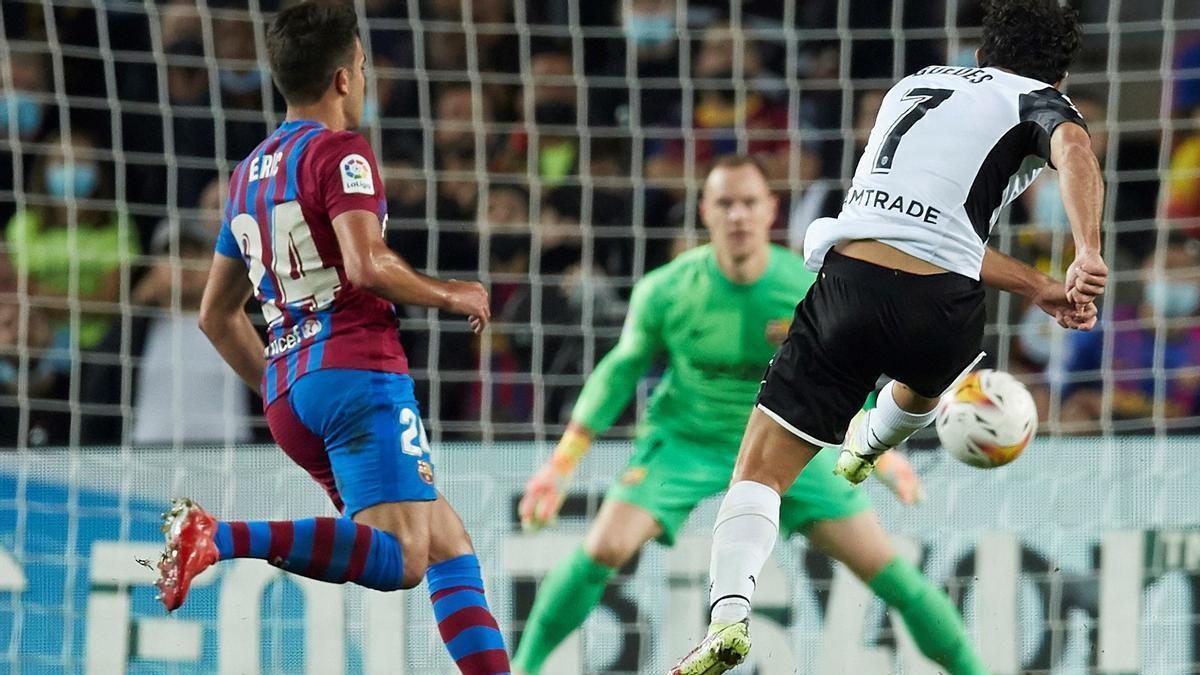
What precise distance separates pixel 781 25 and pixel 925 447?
9.52 feet

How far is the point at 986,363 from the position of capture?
26.9ft

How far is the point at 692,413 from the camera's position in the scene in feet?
22.2

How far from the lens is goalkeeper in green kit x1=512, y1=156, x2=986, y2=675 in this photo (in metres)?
6.54

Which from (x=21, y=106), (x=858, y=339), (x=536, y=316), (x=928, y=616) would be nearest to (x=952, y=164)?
(x=858, y=339)

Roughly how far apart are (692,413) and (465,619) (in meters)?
2.14

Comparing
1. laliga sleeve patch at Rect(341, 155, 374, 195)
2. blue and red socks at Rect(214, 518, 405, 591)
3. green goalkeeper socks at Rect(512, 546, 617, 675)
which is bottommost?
green goalkeeper socks at Rect(512, 546, 617, 675)

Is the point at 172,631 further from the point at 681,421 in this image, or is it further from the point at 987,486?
the point at 987,486

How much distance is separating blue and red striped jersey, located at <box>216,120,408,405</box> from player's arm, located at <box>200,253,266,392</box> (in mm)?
250

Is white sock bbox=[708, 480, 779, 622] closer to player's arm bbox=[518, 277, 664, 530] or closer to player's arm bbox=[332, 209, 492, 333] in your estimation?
player's arm bbox=[332, 209, 492, 333]

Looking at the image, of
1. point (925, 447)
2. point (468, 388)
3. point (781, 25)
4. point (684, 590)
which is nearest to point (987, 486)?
point (925, 447)

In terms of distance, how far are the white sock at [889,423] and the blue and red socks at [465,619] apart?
1.24 meters

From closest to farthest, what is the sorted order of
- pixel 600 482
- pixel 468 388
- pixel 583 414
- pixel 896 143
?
pixel 896 143, pixel 583 414, pixel 600 482, pixel 468 388

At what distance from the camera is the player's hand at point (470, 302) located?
453 centimetres

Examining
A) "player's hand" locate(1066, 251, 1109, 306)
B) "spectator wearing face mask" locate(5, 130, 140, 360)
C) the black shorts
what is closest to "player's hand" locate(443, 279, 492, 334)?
the black shorts
